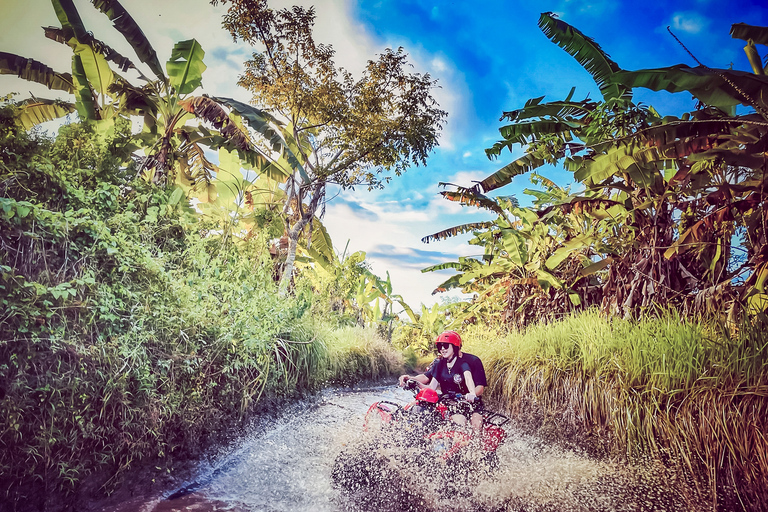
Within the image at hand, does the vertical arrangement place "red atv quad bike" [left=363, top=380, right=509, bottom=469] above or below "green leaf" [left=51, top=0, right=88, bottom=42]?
below

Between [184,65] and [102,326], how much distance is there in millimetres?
3833

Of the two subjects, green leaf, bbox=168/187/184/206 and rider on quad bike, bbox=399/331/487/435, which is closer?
rider on quad bike, bbox=399/331/487/435

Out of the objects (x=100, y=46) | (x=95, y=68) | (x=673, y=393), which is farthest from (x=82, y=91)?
(x=673, y=393)

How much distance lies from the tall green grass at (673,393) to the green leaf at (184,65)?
5457 millimetres

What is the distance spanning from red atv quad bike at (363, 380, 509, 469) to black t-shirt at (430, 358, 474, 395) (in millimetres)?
124

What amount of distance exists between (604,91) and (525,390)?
333 cm

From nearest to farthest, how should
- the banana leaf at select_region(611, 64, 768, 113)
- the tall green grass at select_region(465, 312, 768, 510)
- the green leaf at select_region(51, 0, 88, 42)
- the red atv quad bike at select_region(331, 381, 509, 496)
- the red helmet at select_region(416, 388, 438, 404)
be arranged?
the tall green grass at select_region(465, 312, 768, 510)
the banana leaf at select_region(611, 64, 768, 113)
the red atv quad bike at select_region(331, 381, 509, 496)
the red helmet at select_region(416, 388, 438, 404)
the green leaf at select_region(51, 0, 88, 42)

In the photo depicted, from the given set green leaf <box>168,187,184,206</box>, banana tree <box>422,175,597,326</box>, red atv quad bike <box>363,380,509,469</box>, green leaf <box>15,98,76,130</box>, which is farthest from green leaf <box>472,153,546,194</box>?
green leaf <box>15,98,76,130</box>

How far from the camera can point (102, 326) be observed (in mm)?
2445

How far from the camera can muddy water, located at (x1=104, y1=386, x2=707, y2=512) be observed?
2.69m

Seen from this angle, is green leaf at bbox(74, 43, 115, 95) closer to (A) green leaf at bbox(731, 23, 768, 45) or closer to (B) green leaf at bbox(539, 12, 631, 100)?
(B) green leaf at bbox(539, 12, 631, 100)

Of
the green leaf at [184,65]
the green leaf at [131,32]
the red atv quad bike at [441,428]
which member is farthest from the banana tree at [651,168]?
the green leaf at [131,32]

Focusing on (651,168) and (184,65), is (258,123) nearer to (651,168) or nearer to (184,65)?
(184,65)

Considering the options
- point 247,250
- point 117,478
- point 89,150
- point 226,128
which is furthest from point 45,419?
point 226,128
